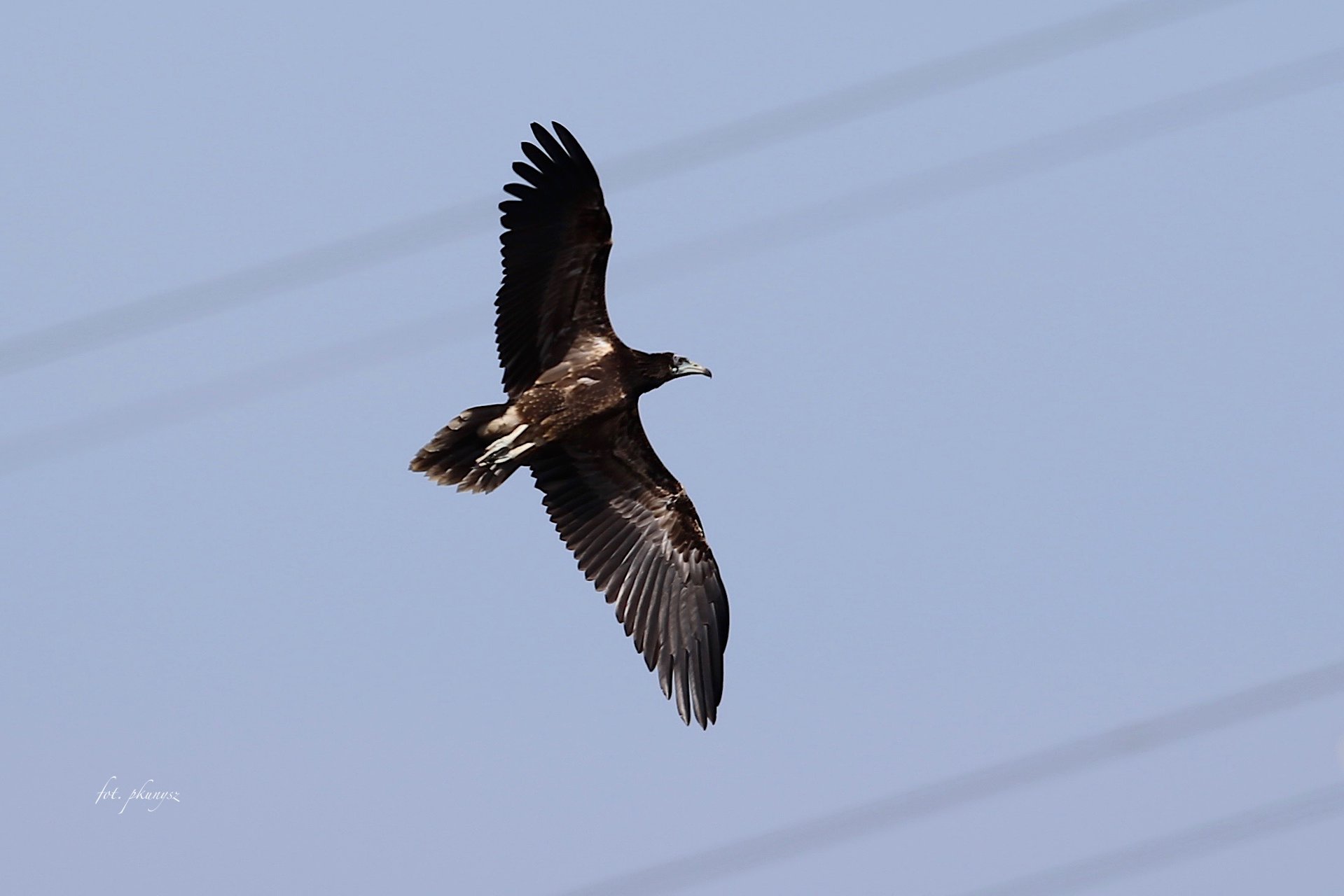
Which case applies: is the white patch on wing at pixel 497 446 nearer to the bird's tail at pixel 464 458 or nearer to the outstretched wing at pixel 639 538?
the bird's tail at pixel 464 458

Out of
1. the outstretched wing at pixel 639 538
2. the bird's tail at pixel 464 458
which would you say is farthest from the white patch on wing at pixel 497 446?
the outstretched wing at pixel 639 538

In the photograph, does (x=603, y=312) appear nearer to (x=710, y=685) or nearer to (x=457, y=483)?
(x=457, y=483)

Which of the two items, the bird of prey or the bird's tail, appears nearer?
the bird of prey

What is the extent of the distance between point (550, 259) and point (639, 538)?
231cm

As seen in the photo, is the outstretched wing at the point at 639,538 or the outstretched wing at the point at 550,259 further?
the outstretched wing at the point at 639,538

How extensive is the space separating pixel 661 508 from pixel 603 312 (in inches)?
67.3

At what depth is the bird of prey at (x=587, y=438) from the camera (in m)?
15.4

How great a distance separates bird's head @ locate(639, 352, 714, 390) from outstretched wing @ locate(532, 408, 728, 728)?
1.32ft

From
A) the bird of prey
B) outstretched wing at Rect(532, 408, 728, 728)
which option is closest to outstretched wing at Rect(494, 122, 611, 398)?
the bird of prey

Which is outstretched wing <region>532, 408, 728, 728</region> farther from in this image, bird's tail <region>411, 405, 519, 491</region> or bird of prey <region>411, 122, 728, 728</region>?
bird's tail <region>411, 405, 519, 491</region>

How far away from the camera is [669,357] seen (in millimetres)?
16016

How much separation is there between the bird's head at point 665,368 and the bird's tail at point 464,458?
3.36ft

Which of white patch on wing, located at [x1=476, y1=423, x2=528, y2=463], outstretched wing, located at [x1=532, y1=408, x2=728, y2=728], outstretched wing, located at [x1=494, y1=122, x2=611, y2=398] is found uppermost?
outstretched wing, located at [x1=494, y1=122, x2=611, y2=398]

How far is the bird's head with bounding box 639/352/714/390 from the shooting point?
627 inches
